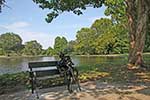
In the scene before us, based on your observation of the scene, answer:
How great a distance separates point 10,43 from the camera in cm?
11062

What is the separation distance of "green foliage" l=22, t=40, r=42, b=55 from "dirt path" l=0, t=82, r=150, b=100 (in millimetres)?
92814

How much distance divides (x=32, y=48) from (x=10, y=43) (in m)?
11.5

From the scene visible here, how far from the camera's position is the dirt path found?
825 cm

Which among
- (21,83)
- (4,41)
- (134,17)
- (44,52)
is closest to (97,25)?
(44,52)

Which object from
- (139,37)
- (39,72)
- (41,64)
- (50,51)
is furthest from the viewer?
(50,51)

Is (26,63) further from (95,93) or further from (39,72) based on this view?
(95,93)

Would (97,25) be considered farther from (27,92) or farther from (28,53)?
(27,92)

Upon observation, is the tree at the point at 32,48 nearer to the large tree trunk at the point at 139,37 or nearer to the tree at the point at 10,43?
the tree at the point at 10,43

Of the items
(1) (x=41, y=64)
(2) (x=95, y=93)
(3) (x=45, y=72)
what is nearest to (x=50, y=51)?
(1) (x=41, y=64)

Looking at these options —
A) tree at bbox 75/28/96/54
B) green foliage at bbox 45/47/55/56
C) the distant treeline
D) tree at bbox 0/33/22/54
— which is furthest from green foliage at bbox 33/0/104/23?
tree at bbox 0/33/22/54

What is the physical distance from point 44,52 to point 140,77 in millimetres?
91856

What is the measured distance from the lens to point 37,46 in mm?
108500

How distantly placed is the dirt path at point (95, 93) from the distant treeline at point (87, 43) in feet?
162

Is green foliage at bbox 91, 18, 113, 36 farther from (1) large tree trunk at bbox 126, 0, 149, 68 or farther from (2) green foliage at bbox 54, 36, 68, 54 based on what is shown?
(1) large tree trunk at bbox 126, 0, 149, 68
